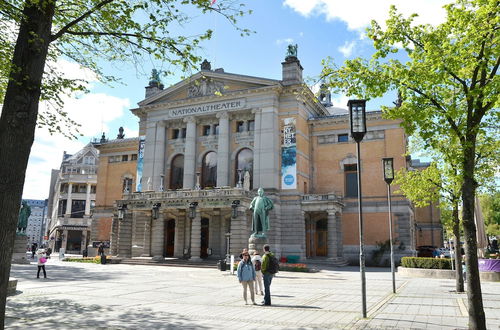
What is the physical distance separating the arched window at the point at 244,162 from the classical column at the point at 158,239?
884 cm

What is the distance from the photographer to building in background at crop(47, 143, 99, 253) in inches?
3009

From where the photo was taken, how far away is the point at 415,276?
84.8 feet

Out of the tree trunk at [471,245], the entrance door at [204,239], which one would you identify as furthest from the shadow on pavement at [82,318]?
the entrance door at [204,239]

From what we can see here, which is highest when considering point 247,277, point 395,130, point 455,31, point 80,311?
point 395,130

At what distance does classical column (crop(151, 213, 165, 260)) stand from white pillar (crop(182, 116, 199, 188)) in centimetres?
531

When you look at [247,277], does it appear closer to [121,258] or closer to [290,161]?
[290,161]

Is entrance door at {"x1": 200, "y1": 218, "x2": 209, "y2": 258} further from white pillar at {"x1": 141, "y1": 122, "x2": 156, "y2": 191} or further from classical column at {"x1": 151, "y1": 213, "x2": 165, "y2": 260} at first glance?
white pillar at {"x1": 141, "y1": 122, "x2": 156, "y2": 191}

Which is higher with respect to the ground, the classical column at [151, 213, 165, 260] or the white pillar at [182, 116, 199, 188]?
the white pillar at [182, 116, 199, 188]

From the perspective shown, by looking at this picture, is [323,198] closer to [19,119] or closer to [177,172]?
[177,172]

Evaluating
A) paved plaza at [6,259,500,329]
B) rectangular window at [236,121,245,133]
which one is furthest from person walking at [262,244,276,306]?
rectangular window at [236,121,245,133]

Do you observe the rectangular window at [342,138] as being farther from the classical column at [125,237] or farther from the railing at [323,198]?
the classical column at [125,237]

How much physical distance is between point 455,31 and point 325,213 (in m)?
32.1

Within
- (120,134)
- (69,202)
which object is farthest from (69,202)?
(120,134)

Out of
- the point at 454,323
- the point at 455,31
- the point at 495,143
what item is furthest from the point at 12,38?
the point at 495,143
